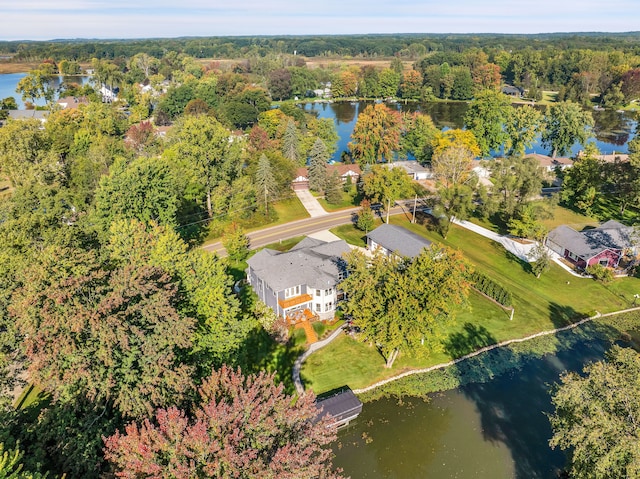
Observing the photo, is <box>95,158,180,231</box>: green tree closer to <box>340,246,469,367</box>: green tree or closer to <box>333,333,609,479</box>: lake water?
<box>340,246,469,367</box>: green tree

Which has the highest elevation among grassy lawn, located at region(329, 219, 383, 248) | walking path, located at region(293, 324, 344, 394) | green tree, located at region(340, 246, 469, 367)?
green tree, located at region(340, 246, 469, 367)

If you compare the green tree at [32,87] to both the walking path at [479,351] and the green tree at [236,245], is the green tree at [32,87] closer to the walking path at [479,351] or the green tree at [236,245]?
the green tree at [236,245]

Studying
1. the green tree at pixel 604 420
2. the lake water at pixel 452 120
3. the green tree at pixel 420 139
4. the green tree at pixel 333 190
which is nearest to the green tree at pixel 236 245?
the green tree at pixel 333 190

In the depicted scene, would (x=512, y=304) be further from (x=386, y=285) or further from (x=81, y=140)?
(x=81, y=140)

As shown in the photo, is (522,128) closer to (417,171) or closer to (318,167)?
(417,171)

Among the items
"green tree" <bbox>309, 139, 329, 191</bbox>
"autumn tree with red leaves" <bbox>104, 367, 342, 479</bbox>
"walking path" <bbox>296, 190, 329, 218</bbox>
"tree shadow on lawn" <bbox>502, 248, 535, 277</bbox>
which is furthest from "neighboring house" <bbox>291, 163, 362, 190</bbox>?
"autumn tree with red leaves" <bbox>104, 367, 342, 479</bbox>

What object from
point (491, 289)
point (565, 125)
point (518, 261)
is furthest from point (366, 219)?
point (565, 125)
